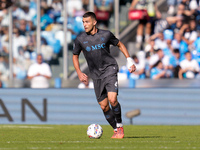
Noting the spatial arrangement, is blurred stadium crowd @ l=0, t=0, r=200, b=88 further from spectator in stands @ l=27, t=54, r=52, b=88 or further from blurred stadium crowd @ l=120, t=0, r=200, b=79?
spectator in stands @ l=27, t=54, r=52, b=88

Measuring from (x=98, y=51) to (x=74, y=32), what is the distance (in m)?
7.80

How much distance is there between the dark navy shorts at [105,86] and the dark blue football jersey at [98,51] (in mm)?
66

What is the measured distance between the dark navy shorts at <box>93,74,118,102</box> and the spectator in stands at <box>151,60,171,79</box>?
21.0 feet

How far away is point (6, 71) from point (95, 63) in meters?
8.19

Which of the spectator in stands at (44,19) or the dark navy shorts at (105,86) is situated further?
the spectator in stands at (44,19)

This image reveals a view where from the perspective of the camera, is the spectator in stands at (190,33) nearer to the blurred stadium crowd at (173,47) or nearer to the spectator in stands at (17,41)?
the blurred stadium crowd at (173,47)

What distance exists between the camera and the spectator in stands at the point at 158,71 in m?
15.4

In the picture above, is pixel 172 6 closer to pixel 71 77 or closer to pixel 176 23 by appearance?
pixel 176 23

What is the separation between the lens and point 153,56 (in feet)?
53.2

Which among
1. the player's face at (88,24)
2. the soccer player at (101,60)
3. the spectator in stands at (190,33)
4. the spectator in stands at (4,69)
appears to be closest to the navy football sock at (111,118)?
the soccer player at (101,60)

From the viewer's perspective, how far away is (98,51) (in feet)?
29.3

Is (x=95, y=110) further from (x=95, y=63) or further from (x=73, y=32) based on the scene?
(x=95, y=63)

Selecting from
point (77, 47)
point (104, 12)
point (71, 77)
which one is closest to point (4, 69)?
point (71, 77)

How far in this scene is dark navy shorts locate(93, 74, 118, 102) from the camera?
29.2 feet
